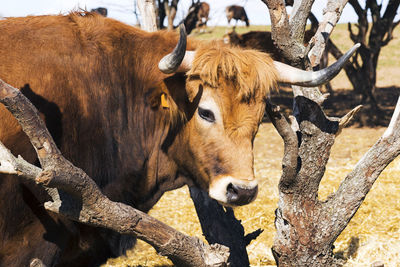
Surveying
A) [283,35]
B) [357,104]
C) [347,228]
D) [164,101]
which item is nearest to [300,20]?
[283,35]

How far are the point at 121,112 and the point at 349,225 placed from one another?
10.6ft

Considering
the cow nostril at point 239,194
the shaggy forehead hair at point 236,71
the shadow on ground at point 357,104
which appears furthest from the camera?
the shadow on ground at point 357,104

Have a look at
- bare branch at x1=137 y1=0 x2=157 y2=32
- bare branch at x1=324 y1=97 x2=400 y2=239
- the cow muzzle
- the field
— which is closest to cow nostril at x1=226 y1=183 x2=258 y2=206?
the cow muzzle

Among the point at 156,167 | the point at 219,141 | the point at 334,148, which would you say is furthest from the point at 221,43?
the point at 334,148

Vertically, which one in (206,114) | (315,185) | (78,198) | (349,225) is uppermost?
(206,114)

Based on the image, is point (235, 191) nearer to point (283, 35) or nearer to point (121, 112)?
point (121, 112)

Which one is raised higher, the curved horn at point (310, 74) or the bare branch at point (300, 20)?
the bare branch at point (300, 20)

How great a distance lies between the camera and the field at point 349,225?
447 cm

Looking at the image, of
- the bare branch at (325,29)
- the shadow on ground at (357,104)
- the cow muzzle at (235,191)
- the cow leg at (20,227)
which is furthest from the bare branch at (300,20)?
the shadow on ground at (357,104)

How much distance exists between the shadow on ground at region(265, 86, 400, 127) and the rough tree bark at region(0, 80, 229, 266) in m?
7.88

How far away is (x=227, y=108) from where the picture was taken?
2928 mm

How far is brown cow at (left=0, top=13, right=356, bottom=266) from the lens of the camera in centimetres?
276

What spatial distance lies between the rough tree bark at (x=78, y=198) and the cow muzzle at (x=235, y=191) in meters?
0.47

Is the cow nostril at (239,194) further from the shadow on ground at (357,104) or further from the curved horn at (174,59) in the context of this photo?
the shadow on ground at (357,104)
